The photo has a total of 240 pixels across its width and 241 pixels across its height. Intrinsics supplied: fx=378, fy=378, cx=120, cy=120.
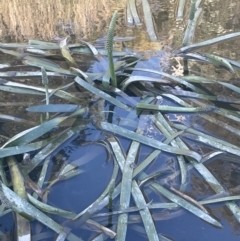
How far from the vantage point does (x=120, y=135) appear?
128 centimetres

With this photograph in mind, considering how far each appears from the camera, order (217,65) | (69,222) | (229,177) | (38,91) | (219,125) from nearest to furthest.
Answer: (69,222) < (229,177) < (219,125) < (38,91) < (217,65)

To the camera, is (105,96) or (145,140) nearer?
(145,140)

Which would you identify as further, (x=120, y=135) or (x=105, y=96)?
(x=105, y=96)

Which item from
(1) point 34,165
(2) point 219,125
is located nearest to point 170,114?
(2) point 219,125

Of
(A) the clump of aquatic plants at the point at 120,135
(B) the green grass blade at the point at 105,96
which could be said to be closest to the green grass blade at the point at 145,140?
(A) the clump of aquatic plants at the point at 120,135

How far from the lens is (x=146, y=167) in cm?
117

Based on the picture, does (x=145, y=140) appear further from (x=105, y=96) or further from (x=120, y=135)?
(x=105, y=96)

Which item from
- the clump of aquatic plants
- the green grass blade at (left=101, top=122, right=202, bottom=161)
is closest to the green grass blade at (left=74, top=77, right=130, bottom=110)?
the clump of aquatic plants

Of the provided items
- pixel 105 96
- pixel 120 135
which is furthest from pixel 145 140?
pixel 105 96

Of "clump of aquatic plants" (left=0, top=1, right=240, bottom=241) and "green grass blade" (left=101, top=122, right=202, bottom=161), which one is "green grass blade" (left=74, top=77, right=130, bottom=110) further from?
"green grass blade" (left=101, top=122, right=202, bottom=161)

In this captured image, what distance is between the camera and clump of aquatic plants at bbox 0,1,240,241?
38.6 inches

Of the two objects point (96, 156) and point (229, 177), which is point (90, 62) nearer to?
point (96, 156)

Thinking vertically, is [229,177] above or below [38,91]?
below

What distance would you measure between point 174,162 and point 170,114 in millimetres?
271
